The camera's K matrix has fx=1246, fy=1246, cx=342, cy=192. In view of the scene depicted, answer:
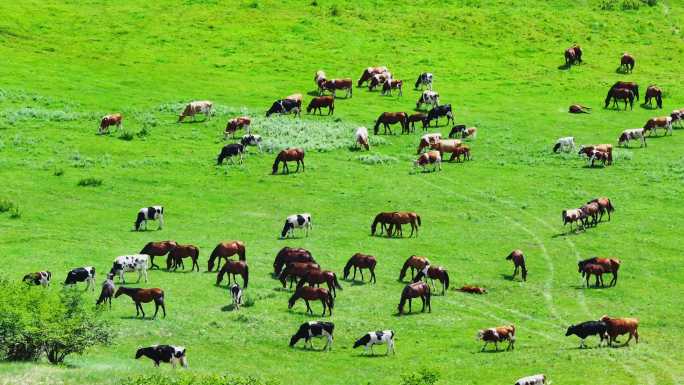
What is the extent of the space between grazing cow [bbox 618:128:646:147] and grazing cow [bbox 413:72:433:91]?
17935 mm

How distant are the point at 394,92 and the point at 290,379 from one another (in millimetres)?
53162

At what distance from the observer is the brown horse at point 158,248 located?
5534 cm

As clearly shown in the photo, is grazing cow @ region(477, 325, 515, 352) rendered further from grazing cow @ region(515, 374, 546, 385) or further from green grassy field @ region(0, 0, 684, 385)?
grazing cow @ region(515, 374, 546, 385)

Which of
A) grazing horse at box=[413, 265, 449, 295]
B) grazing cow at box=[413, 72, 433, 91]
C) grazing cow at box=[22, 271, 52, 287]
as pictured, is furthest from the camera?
grazing cow at box=[413, 72, 433, 91]

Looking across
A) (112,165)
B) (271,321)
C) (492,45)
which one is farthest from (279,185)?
(492,45)

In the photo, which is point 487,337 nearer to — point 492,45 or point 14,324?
point 14,324

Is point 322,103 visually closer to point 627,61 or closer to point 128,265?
point 627,61

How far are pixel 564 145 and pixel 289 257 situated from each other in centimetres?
2919

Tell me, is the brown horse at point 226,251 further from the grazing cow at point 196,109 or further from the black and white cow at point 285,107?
the black and white cow at point 285,107

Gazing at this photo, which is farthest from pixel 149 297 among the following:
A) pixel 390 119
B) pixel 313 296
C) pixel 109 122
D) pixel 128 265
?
pixel 390 119

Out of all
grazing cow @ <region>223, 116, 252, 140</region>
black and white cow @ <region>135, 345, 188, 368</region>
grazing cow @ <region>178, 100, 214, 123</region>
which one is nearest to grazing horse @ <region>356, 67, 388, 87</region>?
grazing cow @ <region>178, 100, 214, 123</region>

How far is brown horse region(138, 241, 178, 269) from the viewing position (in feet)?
182

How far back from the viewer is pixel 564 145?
257 feet

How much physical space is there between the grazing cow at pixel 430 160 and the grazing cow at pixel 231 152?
1053cm
